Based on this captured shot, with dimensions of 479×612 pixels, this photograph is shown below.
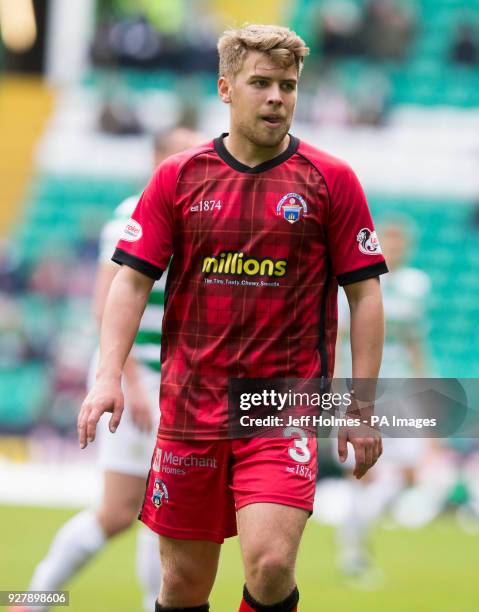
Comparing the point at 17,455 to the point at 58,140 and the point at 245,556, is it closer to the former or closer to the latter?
the point at 58,140

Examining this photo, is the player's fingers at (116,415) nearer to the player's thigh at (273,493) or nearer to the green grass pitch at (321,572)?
the player's thigh at (273,493)

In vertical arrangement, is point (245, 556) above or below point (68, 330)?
above

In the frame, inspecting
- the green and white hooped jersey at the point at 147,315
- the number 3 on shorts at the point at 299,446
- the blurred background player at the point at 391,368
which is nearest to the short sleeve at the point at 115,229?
the green and white hooped jersey at the point at 147,315

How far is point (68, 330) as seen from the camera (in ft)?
50.4

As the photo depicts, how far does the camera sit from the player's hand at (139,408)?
522 centimetres

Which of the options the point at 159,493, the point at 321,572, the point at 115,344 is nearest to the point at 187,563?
the point at 159,493

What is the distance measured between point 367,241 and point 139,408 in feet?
5.11

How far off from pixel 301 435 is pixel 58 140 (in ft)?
47.1

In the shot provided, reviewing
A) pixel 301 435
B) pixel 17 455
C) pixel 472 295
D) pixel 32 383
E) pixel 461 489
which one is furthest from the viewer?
pixel 472 295

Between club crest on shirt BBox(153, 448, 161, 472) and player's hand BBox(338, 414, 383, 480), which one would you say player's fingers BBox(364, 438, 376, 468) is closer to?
player's hand BBox(338, 414, 383, 480)

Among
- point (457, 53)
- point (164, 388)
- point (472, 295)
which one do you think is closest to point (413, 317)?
point (164, 388)

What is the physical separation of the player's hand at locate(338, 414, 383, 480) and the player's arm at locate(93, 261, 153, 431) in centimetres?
143

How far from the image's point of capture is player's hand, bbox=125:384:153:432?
522 centimetres

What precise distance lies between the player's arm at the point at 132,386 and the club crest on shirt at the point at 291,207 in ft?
4.36
